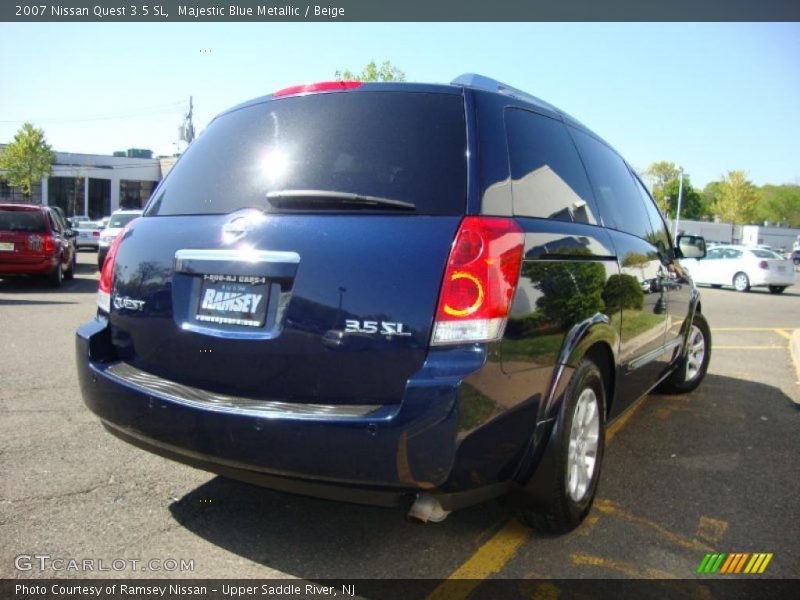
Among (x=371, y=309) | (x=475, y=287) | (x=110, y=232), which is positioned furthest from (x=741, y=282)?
(x=371, y=309)

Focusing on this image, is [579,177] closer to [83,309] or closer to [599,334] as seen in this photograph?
[599,334]

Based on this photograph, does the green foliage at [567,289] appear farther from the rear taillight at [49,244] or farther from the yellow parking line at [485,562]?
the rear taillight at [49,244]

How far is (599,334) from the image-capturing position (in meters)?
2.92

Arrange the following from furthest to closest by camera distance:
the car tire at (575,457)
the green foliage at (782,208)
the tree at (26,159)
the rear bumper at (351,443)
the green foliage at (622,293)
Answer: the green foliage at (782,208) → the tree at (26,159) → the green foliage at (622,293) → the car tire at (575,457) → the rear bumper at (351,443)

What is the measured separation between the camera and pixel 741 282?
70.4 feet

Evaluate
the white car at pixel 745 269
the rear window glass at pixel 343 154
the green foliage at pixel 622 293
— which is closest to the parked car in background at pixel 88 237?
the white car at pixel 745 269

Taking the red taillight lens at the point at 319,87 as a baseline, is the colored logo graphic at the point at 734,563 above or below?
below

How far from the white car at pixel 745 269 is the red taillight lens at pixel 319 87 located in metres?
20.0

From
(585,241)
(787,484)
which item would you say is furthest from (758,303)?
(585,241)

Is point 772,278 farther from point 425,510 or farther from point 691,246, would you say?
point 425,510

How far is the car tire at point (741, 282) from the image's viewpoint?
2123 centimetres

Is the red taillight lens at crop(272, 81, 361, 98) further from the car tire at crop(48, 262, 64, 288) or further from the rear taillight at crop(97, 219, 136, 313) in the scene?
the car tire at crop(48, 262, 64, 288)

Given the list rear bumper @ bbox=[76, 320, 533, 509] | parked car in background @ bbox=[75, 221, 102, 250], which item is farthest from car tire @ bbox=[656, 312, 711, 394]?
parked car in background @ bbox=[75, 221, 102, 250]

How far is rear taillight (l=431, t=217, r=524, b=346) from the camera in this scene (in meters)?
2.20
